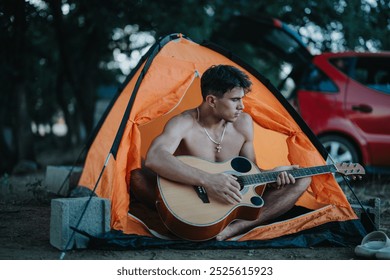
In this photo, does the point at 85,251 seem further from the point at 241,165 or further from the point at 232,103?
the point at 232,103

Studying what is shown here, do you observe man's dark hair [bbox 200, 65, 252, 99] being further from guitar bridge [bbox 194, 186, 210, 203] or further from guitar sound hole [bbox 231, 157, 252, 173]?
guitar bridge [bbox 194, 186, 210, 203]

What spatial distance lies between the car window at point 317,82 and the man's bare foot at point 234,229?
2717 mm

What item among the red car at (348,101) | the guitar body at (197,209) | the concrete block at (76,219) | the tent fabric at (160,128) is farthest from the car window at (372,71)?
the concrete block at (76,219)

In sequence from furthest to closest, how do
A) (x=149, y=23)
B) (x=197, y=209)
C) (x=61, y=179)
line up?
(x=149, y=23)
(x=61, y=179)
(x=197, y=209)

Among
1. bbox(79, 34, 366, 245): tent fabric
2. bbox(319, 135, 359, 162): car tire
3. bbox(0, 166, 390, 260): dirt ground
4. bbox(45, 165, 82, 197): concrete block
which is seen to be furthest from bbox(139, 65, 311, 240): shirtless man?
bbox(319, 135, 359, 162): car tire

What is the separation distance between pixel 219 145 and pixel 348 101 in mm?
2370

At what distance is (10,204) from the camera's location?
508 centimetres

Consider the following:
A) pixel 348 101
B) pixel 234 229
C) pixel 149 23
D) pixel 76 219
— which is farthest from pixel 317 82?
pixel 76 219

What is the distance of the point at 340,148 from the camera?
19.4 ft

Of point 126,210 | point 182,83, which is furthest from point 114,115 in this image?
point 126,210

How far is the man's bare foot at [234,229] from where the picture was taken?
3541mm

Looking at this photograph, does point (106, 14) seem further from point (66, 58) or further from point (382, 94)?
point (382, 94)

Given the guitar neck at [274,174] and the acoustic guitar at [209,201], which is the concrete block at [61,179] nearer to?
the acoustic guitar at [209,201]

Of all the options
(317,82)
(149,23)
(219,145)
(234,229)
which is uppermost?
(149,23)
